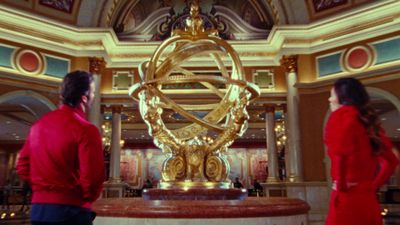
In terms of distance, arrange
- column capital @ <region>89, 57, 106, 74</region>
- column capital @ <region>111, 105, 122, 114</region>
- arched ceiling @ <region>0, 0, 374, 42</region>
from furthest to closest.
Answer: column capital @ <region>111, 105, 122, 114</region>, arched ceiling @ <region>0, 0, 374, 42</region>, column capital @ <region>89, 57, 106, 74</region>

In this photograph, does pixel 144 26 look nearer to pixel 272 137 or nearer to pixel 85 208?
pixel 272 137

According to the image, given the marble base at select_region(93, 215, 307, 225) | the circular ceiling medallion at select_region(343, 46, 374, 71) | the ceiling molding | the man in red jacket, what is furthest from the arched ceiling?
the man in red jacket

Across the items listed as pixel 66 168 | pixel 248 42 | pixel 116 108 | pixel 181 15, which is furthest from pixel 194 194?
pixel 181 15

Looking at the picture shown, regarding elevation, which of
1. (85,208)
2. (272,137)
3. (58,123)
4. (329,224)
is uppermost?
(272,137)

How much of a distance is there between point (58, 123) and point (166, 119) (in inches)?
563

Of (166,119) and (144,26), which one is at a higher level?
(144,26)

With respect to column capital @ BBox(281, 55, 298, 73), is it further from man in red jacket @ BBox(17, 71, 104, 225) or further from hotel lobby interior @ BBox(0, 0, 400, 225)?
man in red jacket @ BBox(17, 71, 104, 225)

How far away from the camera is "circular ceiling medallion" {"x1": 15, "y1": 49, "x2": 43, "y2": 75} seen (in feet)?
31.3

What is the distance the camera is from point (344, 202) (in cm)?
187

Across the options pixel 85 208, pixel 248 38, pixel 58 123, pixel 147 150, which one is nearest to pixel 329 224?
pixel 85 208

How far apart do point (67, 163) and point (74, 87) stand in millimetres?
353

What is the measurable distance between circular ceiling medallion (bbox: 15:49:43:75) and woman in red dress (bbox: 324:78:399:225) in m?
9.19

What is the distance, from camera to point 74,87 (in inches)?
70.6

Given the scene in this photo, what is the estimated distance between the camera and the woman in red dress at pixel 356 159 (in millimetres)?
1853
